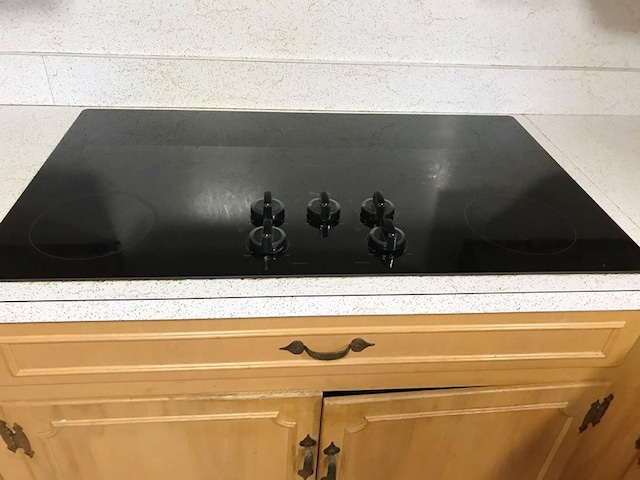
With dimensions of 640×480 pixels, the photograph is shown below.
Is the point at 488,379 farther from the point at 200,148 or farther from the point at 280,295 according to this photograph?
the point at 200,148

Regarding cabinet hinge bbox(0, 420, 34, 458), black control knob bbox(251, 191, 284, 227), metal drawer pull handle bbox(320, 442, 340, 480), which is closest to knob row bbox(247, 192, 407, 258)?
black control knob bbox(251, 191, 284, 227)

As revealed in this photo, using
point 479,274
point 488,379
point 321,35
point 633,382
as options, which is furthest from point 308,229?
point 633,382

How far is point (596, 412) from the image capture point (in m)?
0.93

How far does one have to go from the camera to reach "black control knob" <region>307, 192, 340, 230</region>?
2.64ft

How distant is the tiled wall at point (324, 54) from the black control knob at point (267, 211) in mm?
396

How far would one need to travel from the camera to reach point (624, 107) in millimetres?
1196

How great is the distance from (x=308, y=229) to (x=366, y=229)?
9cm

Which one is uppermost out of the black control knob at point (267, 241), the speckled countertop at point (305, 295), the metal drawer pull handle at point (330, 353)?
the black control knob at point (267, 241)

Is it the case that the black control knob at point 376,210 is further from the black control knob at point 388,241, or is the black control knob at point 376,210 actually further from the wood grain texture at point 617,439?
the wood grain texture at point 617,439

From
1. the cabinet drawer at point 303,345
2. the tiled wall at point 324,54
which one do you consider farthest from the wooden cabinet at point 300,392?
the tiled wall at point 324,54

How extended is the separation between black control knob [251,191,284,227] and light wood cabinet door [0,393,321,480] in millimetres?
268

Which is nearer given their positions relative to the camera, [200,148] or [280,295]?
[280,295]

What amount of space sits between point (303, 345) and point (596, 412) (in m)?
0.56

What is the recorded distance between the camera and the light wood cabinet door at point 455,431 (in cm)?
86
